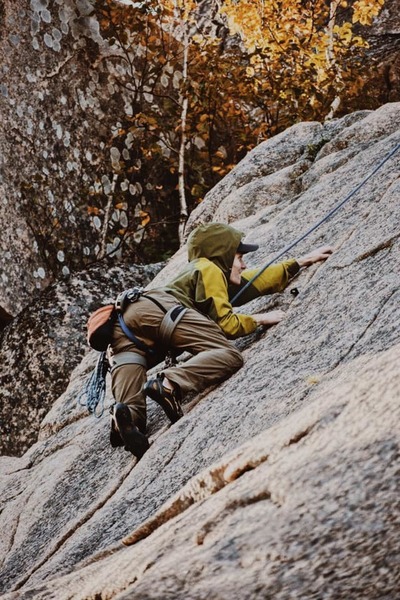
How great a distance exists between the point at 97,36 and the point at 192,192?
3.19 m

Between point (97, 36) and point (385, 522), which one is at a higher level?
point (97, 36)

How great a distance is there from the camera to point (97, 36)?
14938mm

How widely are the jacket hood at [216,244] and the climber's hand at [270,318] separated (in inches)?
24.1

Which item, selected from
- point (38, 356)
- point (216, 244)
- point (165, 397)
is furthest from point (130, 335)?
point (38, 356)

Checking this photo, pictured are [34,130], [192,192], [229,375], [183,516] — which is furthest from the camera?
[192,192]

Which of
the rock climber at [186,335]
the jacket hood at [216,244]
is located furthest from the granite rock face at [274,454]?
the jacket hood at [216,244]

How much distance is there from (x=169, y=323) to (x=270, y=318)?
87 cm

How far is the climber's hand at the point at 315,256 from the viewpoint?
24.6ft

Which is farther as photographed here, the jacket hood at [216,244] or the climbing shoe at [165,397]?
the jacket hood at [216,244]

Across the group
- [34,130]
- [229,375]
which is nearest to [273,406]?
[229,375]

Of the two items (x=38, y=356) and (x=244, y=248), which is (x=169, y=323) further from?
(x=38, y=356)

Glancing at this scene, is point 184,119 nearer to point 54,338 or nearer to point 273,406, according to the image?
point 54,338

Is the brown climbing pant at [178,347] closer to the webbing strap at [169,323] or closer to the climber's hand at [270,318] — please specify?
the webbing strap at [169,323]

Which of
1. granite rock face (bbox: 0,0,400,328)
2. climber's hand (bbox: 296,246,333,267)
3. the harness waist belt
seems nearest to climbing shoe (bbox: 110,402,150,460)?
the harness waist belt
